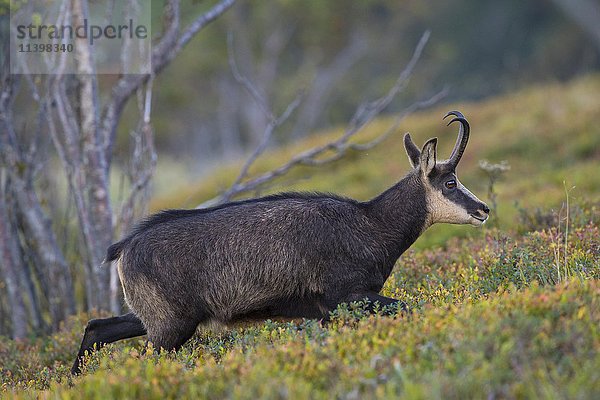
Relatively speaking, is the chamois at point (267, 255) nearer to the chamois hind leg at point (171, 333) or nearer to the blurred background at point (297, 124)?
the chamois hind leg at point (171, 333)

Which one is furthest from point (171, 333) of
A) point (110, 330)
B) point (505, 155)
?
point (505, 155)

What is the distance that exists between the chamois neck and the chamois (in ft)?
0.03

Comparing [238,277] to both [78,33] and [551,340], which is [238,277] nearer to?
[551,340]

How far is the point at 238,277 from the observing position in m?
6.61

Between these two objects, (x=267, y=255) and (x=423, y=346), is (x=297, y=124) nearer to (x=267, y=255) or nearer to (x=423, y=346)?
(x=267, y=255)

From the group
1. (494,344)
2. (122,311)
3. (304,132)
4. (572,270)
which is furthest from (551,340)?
(304,132)

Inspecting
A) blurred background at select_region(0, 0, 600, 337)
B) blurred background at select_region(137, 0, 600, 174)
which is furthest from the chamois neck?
blurred background at select_region(137, 0, 600, 174)

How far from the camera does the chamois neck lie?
6.94 meters

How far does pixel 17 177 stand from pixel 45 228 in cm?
78

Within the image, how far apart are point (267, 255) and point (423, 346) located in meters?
2.15

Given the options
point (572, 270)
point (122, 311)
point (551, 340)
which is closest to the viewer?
point (551, 340)

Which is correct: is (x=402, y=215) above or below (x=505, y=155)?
below

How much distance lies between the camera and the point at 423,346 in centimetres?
481

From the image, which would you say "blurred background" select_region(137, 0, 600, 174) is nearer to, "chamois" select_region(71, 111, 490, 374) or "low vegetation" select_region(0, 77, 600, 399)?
"low vegetation" select_region(0, 77, 600, 399)
